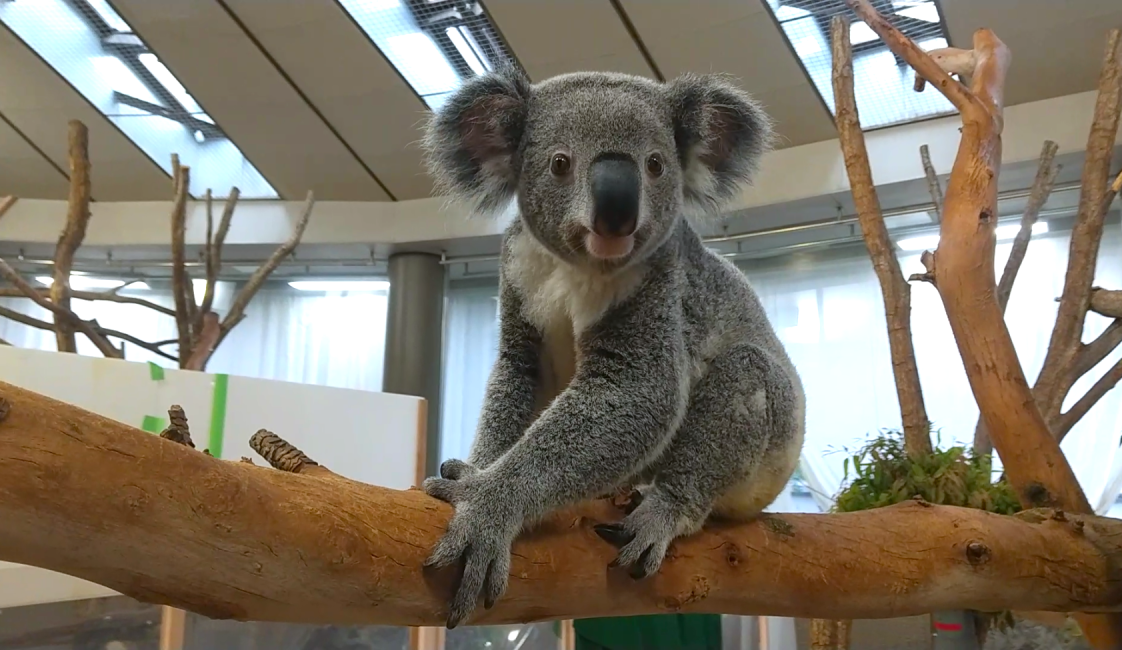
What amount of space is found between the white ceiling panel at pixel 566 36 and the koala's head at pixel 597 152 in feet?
9.88

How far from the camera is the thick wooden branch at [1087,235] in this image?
10.8ft

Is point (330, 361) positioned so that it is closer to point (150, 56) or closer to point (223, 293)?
point (223, 293)

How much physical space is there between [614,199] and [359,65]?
4.50 meters

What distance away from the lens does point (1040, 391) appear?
351cm

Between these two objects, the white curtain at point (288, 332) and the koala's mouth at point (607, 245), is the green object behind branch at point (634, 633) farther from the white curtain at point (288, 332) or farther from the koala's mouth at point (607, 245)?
the white curtain at point (288, 332)

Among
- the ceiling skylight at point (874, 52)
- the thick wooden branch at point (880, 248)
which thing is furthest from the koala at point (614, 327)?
the ceiling skylight at point (874, 52)

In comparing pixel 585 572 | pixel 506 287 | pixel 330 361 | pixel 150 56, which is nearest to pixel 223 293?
pixel 330 361

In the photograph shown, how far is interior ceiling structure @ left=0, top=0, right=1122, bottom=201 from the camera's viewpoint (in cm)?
483

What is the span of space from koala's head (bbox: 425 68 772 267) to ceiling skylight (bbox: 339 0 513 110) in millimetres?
3266

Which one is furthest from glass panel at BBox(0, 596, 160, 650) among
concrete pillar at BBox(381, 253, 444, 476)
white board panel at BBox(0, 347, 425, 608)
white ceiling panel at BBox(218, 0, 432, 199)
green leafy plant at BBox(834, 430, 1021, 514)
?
concrete pillar at BBox(381, 253, 444, 476)

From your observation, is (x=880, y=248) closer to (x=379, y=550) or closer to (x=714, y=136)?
(x=714, y=136)

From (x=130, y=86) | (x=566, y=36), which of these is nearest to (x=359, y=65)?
(x=566, y=36)

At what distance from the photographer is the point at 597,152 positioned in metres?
1.79

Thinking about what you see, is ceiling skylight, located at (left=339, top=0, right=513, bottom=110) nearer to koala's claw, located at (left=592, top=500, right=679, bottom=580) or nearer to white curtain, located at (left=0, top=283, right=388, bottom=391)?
white curtain, located at (left=0, top=283, right=388, bottom=391)
